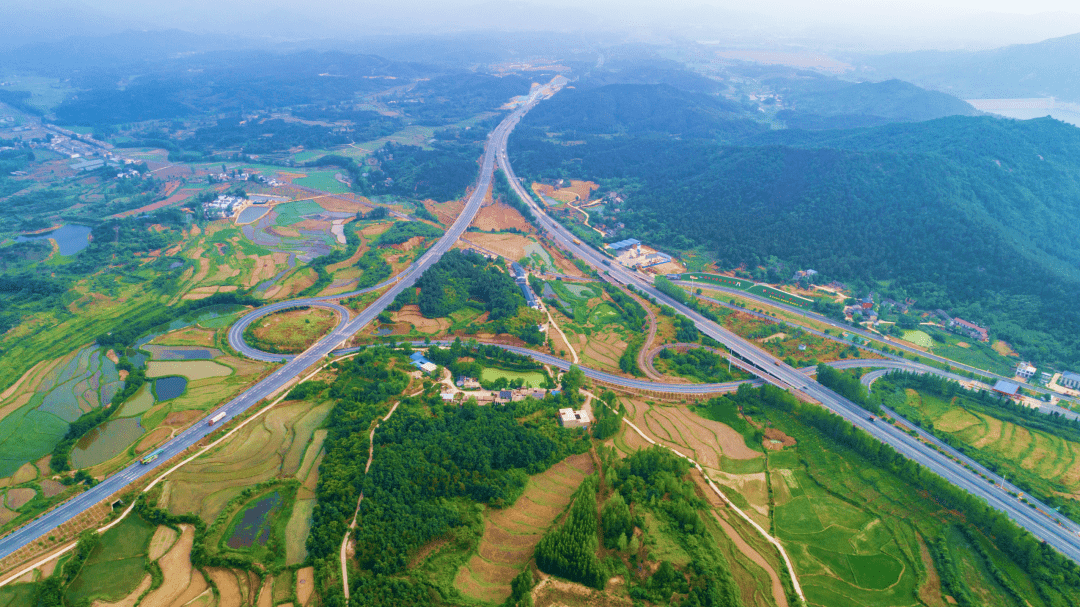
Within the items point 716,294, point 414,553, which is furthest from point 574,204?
point 414,553

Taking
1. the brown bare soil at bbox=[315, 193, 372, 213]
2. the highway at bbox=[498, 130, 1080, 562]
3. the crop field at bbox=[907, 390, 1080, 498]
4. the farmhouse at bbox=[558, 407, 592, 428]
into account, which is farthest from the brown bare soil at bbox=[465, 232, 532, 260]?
the crop field at bbox=[907, 390, 1080, 498]

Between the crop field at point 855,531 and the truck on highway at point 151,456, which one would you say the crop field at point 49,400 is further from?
the crop field at point 855,531

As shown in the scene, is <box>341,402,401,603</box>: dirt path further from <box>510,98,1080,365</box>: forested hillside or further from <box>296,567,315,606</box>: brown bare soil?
<box>510,98,1080,365</box>: forested hillside

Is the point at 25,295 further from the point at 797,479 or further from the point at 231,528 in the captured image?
the point at 797,479

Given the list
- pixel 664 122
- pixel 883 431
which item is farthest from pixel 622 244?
pixel 664 122

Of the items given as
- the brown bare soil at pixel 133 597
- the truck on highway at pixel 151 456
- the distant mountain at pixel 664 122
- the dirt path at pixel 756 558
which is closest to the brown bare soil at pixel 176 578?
the brown bare soil at pixel 133 597
